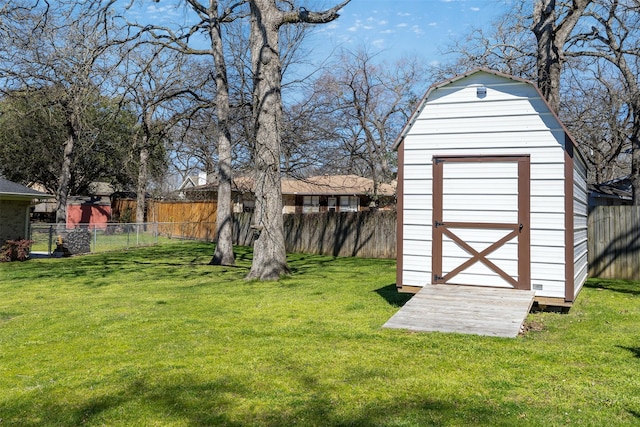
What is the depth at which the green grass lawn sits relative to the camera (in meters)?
4.09

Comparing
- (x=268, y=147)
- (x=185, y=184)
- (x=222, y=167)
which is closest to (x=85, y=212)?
(x=185, y=184)

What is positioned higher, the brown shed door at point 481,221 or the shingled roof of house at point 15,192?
the shingled roof of house at point 15,192

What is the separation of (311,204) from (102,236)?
22.5 metres

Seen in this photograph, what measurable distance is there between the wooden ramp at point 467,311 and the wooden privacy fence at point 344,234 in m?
10.6

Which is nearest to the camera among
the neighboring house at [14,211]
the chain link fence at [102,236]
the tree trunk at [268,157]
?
the tree trunk at [268,157]

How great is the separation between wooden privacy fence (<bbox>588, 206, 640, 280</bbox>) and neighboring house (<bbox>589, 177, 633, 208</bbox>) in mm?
3019

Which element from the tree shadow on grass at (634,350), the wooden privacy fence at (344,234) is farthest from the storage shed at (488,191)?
the wooden privacy fence at (344,234)

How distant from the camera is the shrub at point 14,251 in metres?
17.9

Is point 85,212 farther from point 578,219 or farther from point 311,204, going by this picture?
point 578,219

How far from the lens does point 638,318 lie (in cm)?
779

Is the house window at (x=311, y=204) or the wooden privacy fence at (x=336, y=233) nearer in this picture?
the wooden privacy fence at (x=336, y=233)

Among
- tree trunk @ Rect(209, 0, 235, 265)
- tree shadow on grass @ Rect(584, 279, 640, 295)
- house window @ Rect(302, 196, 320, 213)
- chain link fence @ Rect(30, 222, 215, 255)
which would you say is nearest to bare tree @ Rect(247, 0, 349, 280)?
tree trunk @ Rect(209, 0, 235, 265)

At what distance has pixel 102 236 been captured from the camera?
21984 mm

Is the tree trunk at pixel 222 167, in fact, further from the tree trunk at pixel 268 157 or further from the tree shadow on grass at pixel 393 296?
the tree shadow on grass at pixel 393 296
